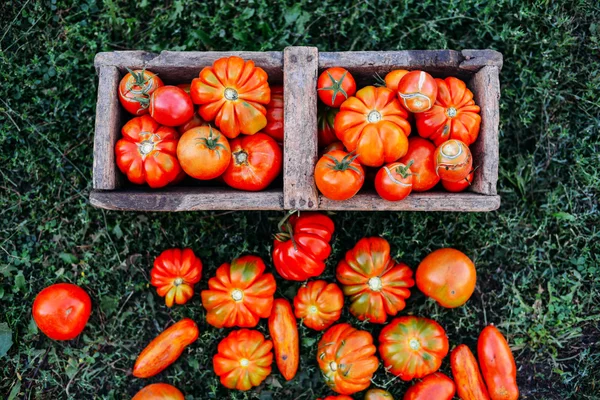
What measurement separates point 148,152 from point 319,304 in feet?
4.81

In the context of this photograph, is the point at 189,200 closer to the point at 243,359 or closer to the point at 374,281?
the point at 243,359

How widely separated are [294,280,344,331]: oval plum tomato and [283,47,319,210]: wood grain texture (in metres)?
0.82

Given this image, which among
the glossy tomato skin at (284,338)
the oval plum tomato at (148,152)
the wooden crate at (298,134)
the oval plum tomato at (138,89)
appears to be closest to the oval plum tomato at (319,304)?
the glossy tomato skin at (284,338)

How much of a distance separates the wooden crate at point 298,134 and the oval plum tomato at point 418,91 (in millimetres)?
314

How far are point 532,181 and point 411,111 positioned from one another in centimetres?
155

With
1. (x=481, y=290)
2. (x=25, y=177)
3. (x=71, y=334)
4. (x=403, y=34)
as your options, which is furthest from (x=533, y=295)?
(x=25, y=177)

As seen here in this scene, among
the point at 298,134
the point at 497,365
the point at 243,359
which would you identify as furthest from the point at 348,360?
the point at 298,134

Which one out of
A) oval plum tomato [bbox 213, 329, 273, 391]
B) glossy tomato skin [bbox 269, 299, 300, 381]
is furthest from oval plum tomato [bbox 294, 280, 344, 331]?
oval plum tomato [bbox 213, 329, 273, 391]

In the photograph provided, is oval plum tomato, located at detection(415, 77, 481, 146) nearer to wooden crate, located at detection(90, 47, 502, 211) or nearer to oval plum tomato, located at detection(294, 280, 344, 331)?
wooden crate, located at detection(90, 47, 502, 211)

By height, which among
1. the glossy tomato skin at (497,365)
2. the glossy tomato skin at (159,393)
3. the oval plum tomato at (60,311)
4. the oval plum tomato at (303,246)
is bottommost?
the glossy tomato skin at (159,393)

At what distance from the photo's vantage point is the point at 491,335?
369 cm

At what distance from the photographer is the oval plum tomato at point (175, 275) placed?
3648 millimetres

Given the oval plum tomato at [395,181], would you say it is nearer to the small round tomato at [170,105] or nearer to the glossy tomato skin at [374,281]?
the glossy tomato skin at [374,281]

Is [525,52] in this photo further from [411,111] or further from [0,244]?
[0,244]
